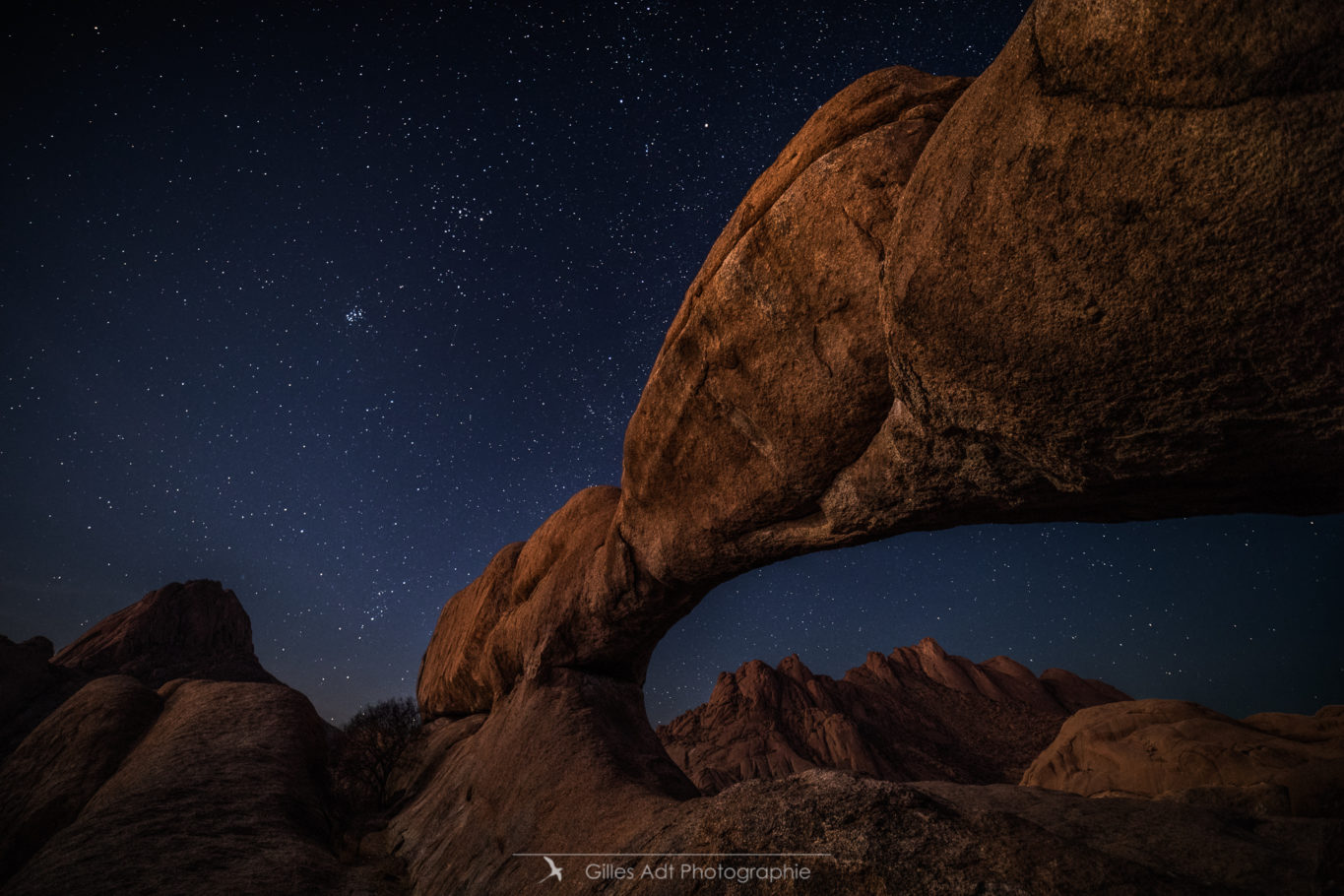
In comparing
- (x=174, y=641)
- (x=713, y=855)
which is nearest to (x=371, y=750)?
(x=713, y=855)

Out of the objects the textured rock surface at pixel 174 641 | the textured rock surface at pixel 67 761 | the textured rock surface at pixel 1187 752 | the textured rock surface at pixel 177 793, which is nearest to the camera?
the textured rock surface at pixel 177 793

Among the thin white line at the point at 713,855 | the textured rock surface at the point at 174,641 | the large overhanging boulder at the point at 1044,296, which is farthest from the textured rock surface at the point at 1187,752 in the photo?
the textured rock surface at the point at 174,641

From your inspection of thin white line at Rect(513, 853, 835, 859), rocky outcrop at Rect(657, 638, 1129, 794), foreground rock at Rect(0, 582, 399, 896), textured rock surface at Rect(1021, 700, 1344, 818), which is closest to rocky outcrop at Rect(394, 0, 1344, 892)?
thin white line at Rect(513, 853, 835, 859)

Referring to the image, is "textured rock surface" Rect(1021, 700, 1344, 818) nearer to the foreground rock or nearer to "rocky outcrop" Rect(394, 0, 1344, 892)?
"rocky outcrop" Rect(394, 0, 1344, 892)

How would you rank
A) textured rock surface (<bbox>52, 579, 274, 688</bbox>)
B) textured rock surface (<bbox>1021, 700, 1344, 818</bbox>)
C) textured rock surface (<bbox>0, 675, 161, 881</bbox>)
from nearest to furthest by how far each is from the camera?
textured rock surface (<bbox>1021, 700, 1344, 818</bbox>)
textured rock surface (<bbox>0, 675, 161, 881</bbox>)
textured rock surface (<bbox>52, 579, 274, 688</bbox>)

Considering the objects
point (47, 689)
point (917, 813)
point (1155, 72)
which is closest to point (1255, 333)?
point (1155, 72)

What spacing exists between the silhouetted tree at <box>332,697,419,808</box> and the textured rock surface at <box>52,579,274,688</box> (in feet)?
91.3

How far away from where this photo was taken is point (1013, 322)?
15.2ft

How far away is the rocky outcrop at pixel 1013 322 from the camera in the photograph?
3332 mm

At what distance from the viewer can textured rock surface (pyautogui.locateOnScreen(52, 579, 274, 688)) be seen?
39031mm

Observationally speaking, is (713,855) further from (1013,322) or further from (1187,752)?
(1187,752)

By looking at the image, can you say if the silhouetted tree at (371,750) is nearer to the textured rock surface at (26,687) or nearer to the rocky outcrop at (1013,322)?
the rocky outcrop at (1013,322)

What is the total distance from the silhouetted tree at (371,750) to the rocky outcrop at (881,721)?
3156 cm

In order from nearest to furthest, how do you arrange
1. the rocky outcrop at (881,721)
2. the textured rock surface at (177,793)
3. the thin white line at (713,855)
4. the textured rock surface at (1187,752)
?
the thin white line at (713,855) < the textured rock surface at (177,793) < the textured rock surface at (1187,752) < the rocky outcrop at (881,721)
